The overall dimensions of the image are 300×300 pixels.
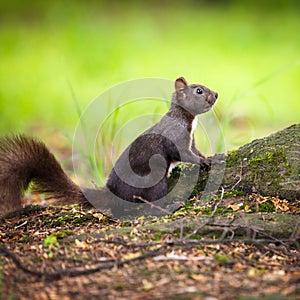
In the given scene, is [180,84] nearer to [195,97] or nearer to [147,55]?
[195,97]

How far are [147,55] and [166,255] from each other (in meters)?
10.1

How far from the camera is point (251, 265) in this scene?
9.45ft

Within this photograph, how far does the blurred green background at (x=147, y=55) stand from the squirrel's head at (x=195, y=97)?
2.35 ft

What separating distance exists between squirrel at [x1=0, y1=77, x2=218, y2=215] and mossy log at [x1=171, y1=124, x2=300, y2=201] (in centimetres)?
20

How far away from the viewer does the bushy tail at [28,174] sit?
138 inches

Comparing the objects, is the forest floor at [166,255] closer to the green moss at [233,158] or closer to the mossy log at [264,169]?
the mossy log at [264,169]

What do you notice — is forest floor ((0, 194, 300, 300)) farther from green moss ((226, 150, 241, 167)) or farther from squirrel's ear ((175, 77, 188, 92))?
squirrel's ear ((175, 77, 188, 92))

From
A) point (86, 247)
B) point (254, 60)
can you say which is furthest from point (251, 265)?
point (254, 60)

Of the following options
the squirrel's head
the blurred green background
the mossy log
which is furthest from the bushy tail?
the blurred green background

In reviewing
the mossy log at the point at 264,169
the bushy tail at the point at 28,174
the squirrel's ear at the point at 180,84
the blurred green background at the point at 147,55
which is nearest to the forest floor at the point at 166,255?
the mossy log at the point at 264,169

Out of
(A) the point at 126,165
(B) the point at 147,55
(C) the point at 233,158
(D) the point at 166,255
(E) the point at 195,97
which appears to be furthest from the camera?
(B) the point at 147,55

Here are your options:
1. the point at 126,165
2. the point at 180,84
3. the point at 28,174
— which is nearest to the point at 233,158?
the point at 126,165

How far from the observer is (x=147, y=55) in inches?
499

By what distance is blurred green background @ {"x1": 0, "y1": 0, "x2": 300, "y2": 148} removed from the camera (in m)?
8.98
